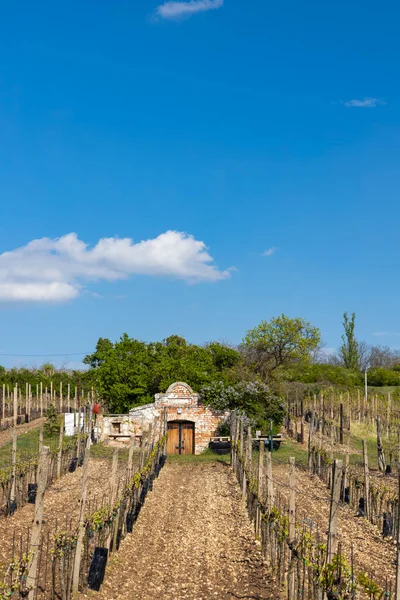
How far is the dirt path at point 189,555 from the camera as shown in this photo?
1047 cm

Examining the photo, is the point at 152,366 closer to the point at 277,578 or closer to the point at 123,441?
the point at 123,441

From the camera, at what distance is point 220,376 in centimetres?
3550

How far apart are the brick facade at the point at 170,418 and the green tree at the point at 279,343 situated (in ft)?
73.2

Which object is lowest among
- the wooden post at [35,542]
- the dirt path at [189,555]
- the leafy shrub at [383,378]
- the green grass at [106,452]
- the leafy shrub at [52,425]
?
the green grass at [106,452]

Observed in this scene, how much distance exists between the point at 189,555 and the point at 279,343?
142ft

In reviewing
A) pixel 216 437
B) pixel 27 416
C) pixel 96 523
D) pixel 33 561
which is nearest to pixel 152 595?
pixel 96 523

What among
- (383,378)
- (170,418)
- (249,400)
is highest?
(383,378)

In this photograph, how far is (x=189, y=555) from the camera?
41.3 feet

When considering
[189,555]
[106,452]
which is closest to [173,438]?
[106,452]

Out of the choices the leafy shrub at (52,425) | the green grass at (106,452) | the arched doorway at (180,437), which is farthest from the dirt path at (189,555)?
the leafy shrub at (52,425)

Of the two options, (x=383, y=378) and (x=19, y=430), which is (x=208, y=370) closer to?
(x=19, y=430)

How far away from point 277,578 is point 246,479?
26.2 feet

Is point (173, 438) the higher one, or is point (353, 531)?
point (173, 438)

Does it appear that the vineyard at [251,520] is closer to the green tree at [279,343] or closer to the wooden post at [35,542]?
the wooden post at [35,542]
